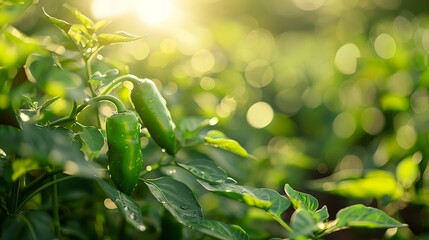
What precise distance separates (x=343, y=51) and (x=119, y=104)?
176 cm

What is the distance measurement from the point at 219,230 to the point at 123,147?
21 centimetres

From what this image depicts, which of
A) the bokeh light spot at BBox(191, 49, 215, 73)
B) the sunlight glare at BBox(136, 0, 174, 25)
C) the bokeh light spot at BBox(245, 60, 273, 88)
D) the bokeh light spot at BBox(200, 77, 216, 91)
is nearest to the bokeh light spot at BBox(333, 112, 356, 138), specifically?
the bokeh light spot at BBox(245, 60, 273, 88)

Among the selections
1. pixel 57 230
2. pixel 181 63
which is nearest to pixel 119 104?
pixel 57 230

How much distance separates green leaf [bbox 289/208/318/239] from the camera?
0.93m

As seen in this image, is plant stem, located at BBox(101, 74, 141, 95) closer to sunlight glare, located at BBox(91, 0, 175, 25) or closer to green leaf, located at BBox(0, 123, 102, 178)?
green leaf, located at BBox(0, 123, 102, 178)

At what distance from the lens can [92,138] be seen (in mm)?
1023

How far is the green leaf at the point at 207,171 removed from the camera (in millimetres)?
1077

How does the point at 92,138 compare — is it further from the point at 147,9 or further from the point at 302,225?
the point at 147,9

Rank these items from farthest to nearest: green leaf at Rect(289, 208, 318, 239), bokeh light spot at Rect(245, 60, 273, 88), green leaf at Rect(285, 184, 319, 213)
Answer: bokeh light spot at Rect(245, 60, 273, 88) → green leaf at Rect(285, 184, 319, 213) → green leaf at Rect(289, 208, 318, 239)

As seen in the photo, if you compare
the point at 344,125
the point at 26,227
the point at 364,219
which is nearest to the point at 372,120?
the point at 344,125

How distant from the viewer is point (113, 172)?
41.4 inches

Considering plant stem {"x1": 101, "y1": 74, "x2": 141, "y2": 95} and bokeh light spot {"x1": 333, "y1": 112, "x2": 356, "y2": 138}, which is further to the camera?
bokeh light spot {"x1": 333, "y1": 112, "x2": 356, "y2": 138}

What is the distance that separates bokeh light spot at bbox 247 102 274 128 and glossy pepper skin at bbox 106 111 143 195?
1.15 meters

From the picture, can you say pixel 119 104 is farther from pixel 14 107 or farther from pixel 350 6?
pixel 350 6
